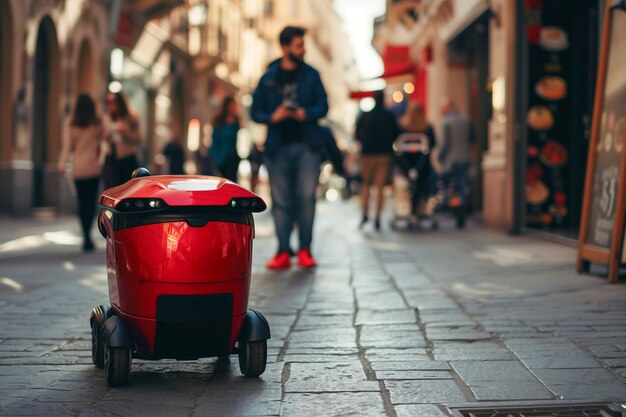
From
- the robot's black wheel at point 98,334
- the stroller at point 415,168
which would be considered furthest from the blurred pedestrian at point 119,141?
the robot's black wheel at point 98,334

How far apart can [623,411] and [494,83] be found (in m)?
11.4

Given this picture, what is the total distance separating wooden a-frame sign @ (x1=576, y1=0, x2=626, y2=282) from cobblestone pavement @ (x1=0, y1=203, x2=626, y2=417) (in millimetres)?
262

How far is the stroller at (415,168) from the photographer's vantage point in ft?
49.5

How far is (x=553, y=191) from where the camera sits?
13.2 meters

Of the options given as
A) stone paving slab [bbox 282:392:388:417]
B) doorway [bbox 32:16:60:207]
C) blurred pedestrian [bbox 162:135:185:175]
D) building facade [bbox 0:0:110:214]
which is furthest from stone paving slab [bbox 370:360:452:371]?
doorway [bbox 32:16:60:207]

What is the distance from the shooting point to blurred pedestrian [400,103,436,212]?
15102mm

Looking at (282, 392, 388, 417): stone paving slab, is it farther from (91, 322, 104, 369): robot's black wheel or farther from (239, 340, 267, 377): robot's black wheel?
(91, 322, 104, 369): robot's black wheel

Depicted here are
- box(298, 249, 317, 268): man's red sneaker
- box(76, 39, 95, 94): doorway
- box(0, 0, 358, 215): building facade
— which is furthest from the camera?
box(76, 39, 95, 94): doorway

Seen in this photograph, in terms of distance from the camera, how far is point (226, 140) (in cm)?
1368

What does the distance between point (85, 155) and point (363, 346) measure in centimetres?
674

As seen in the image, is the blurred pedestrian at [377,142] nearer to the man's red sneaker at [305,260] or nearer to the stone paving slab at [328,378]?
the man's red sneaker at [305,260]

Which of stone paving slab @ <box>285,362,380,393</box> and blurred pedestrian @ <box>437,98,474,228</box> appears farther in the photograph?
blurred pedestrian @ <box>437,98,474,228</box>

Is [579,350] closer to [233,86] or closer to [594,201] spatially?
[594,201]

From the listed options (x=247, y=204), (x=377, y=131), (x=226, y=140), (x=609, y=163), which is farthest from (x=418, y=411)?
(x=377, y=131)
